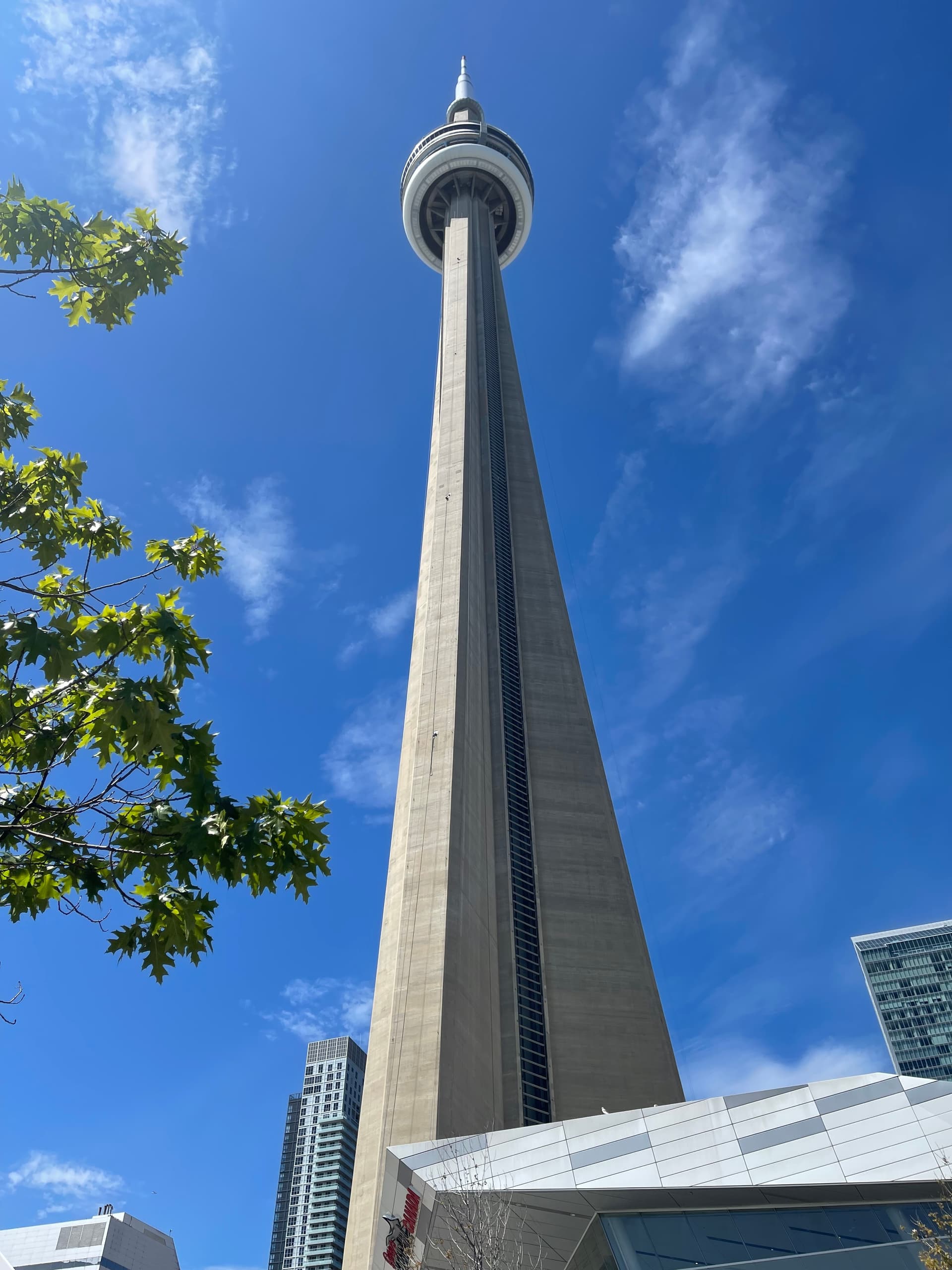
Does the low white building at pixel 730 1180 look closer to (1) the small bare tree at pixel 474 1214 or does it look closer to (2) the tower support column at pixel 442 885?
(1) the small bare tree at pixel 474 1214

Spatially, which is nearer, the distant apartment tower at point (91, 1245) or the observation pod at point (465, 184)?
the observation pod at point (465, 184)

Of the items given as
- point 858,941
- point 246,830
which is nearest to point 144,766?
point 246,830

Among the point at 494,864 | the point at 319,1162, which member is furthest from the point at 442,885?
the point at 319,1162

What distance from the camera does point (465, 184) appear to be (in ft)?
213

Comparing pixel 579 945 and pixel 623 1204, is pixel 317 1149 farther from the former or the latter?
pixel 623 1204

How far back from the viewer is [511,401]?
176 ft

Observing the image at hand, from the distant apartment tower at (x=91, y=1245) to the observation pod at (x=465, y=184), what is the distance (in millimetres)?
76136

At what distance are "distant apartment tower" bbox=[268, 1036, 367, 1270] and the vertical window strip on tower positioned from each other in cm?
5783

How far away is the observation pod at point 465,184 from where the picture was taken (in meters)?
64.0

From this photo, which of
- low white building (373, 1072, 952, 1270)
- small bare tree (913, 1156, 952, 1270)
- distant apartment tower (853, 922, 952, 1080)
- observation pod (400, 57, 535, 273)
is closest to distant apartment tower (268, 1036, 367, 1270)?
distant apartment tower (853, 922, 952, 1080)

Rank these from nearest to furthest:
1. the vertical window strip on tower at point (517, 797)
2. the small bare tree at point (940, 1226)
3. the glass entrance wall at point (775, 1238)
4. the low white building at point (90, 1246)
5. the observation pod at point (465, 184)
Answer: the small bare tree at point (940, 1226) < the glass entrance wall at point (775, 1238) < the vertical window strip on tower at point (517, 797) < the observation pod at point (465, 184) < the low white building at point (90, 1246)

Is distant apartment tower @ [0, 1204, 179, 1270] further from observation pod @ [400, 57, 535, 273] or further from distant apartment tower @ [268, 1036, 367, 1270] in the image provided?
observation pod @ [400, 57, 535, 273]

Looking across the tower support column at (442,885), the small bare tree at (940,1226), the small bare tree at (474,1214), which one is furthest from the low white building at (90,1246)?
the small bare tree at (940,1226)

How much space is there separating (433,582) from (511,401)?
16.4 metres
